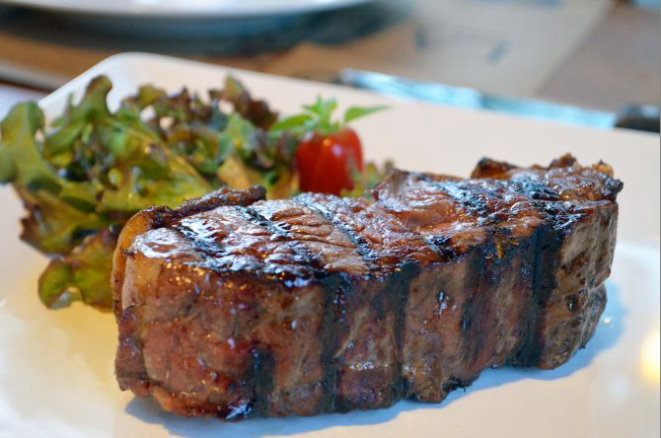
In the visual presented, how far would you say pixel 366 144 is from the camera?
→ 4.02 metres

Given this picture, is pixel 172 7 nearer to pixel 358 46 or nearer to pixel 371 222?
pixel 358 46

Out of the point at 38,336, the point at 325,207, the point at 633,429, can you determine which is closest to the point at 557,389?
the point at 633,429

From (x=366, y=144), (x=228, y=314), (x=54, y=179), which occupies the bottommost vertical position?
(x=366, y=144)

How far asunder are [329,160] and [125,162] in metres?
0.90

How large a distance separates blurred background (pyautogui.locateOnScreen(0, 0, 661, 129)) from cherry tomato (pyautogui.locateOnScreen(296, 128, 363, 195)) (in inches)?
39.7

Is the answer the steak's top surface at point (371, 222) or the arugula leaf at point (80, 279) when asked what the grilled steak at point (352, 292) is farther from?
the arugula leaf at point (80, 279)

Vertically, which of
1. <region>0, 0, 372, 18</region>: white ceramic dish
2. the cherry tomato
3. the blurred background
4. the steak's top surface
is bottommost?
the blurred background

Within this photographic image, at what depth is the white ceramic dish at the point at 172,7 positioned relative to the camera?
4.99 meters

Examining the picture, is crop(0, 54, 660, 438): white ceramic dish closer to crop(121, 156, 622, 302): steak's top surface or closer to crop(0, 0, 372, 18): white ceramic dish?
crop(121, 156, 622, 302): steak's top surface

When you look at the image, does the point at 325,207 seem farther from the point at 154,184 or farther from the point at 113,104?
the point at 113,104

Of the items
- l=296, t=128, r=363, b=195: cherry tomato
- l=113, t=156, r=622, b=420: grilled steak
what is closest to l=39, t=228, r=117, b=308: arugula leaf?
l=113, t=156, r=622, b=420: grilled steak

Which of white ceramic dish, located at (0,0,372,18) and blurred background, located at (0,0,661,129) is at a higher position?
white ceramic dish, located at (0,0,372,18)

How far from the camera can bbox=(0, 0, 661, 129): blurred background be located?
4.99 metres

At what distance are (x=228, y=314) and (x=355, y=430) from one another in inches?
21.4
